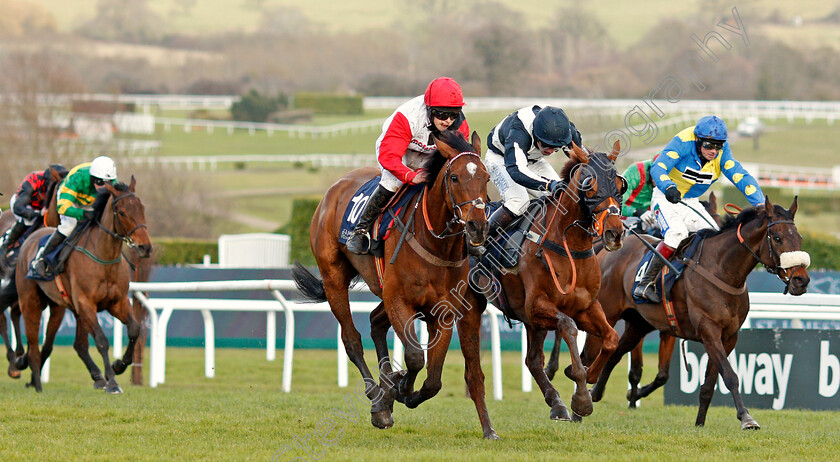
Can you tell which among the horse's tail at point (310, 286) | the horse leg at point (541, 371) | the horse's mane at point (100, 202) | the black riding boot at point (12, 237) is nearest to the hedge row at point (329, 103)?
the black riding boot at point (12, 237)

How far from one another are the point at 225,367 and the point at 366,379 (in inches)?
245

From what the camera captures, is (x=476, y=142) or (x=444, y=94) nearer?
(x=476, y=142)

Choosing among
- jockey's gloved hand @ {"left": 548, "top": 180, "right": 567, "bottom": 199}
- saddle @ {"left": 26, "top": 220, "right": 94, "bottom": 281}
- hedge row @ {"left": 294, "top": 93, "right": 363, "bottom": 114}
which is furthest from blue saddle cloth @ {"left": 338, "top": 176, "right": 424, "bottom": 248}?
hedge row @ {"left": 294, "top": 93, "right": 363, "bottom": 114}

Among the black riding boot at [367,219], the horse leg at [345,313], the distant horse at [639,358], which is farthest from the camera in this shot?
the distant horse at [639,358]

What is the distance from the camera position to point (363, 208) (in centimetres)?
618

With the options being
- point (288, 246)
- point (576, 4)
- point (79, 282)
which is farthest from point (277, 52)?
point (79, 282)

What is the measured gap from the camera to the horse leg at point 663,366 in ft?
26.4

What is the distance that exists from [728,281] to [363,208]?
2627 mm

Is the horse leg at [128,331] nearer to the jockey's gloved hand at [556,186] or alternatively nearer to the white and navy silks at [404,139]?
the white and navy silks at [404,139]

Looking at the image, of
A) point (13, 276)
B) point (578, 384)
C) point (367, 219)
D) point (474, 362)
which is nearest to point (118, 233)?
point (13, 276)

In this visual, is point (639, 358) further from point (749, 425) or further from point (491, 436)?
point (491, 436)

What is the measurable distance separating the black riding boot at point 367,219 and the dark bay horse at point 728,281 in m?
2.48

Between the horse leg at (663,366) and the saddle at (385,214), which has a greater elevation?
the saddle at (385,214)

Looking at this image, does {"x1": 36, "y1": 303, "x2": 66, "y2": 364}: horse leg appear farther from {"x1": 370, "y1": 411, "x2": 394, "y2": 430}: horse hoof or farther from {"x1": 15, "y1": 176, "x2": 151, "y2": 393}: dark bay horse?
{"x1": 370, "y1": 411, "x2": 394, "y2": 430}: horse hoof
